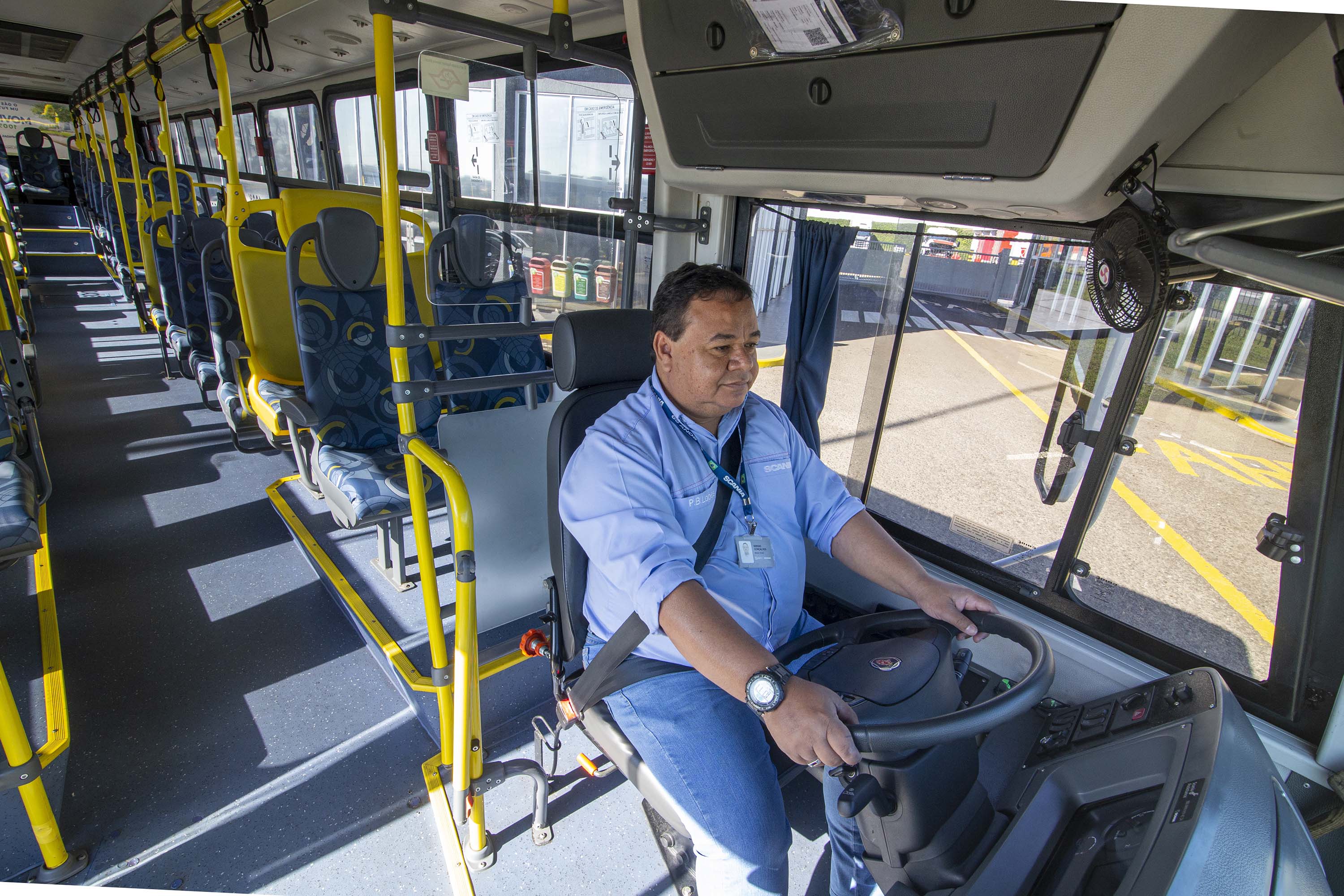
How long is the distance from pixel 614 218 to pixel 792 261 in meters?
0.97

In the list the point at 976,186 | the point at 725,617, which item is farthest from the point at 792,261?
the point at 725,617

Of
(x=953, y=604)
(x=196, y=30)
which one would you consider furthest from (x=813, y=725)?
(x=196, y=30)

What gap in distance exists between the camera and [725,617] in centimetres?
138

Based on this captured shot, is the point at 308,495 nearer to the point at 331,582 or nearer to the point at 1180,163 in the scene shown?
the point at 331,582

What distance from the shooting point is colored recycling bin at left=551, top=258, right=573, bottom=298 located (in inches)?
138

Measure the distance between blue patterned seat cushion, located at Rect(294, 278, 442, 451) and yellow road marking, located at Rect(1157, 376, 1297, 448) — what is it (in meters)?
2.68

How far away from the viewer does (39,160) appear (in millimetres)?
11484

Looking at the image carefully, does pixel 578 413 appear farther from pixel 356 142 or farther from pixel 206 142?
pixel 206 142

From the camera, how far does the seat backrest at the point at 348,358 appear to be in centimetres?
282

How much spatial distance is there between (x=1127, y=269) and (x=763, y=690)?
1.32m

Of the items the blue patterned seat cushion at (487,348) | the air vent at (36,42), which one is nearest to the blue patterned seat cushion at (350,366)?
the blue patterned seat cushion at (487,348)

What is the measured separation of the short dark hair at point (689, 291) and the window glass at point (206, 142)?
38.0ft

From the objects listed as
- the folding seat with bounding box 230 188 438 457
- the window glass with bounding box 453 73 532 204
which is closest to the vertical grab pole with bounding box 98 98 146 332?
the folding seat with bounding box 230 188 438 457

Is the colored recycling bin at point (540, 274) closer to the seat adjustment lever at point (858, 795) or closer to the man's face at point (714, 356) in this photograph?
the man's face at point (714, 356)
